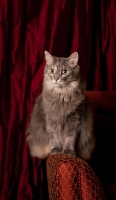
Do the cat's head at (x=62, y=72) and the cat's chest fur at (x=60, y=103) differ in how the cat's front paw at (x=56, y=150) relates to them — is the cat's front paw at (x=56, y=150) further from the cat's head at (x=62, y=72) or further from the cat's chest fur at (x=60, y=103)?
the cat's head at (x=62, y=72)

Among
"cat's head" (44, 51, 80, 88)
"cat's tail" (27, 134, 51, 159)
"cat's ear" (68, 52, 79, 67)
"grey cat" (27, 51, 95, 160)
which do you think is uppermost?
"cat's ear" (68, 52, 79, 67)

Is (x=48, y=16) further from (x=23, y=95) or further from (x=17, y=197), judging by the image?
(x=17, y=197)

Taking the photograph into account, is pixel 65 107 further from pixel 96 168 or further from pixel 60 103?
pixel 96 168

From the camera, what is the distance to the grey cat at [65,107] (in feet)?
4.87

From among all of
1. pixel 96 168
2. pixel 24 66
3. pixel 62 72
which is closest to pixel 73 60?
pixel 62 72

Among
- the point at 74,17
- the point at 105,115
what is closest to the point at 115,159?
the point at 105,115

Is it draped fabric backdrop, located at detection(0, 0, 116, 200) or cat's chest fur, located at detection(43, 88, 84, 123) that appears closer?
cat's chest fur, located at detection(43, 88, 84, 123)

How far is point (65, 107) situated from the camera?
1489mm

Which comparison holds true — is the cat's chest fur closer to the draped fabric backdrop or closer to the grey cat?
the grey cat

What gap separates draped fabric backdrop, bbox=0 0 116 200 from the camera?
6.00ft

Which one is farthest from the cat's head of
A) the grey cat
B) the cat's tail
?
the cat's tail

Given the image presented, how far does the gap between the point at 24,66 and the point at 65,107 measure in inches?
21.1

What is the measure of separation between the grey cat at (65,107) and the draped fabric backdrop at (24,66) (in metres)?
0.35

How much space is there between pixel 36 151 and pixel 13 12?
897mm
